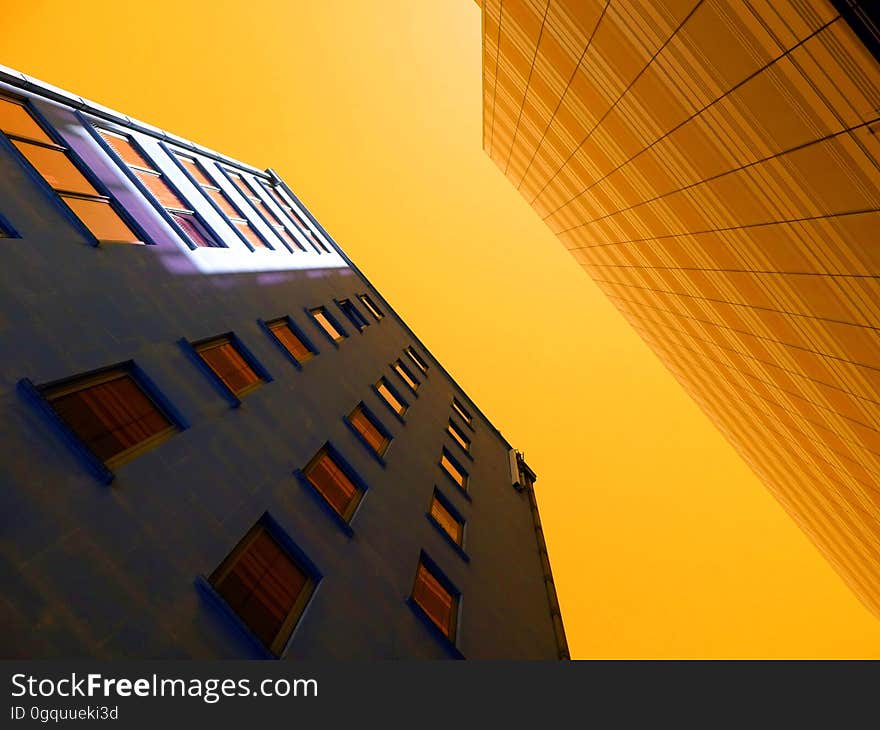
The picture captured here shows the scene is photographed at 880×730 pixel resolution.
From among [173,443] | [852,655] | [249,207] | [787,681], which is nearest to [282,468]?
[173,443]

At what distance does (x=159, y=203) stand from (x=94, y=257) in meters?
4.85

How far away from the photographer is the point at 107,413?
7949 mm

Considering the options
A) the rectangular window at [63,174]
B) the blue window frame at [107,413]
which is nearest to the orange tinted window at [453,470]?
the blue window frame at [107,413]

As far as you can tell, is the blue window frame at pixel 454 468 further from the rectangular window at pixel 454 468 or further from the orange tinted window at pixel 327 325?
the orange tinted window at pixel 327 325

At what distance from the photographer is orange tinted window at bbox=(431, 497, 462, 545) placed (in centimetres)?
1684

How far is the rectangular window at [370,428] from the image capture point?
16853 millimetres

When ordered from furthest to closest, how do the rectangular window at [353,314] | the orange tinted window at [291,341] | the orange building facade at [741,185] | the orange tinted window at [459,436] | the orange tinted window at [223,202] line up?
the orange tinted window at [459,436], the rectangular window at [353,314], the orange tinted window at [223,202], the orange tinted window at [291,341], the orange building facade at [741,185]

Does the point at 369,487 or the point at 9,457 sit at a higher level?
the point at 9,457

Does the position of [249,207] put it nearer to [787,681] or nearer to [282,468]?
[282,468]

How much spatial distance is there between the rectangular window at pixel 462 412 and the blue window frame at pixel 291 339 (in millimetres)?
15141

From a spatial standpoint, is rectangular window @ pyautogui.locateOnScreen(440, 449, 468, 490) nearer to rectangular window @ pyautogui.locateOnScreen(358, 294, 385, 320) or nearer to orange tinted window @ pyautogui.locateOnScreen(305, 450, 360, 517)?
orange tinted window @ pyautogui.locateOnScreen(305, 450, 360, 517)

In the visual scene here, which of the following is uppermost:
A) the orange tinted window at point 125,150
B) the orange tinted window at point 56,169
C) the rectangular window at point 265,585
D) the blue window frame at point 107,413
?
the orange tinted window at point 125,150

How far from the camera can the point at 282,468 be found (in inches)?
439

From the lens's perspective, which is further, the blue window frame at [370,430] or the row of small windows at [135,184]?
the blue window frame at [370,430]
